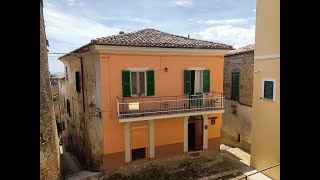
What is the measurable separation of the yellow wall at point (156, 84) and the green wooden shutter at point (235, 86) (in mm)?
3926

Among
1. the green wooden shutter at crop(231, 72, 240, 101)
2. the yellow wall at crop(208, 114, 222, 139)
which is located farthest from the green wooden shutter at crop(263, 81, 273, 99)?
the green wooden shutter at crop(231, 72, 240, 101)

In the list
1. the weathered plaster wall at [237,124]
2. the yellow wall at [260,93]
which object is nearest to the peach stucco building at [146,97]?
the yellow wall at [260,93]

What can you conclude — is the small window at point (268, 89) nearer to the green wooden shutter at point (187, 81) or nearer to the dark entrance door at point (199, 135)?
the green wooden shutter at point (187, 81)

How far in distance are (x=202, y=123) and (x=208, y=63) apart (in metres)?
3.51

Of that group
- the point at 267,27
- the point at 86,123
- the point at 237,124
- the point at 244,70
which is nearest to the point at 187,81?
the point at 267,27

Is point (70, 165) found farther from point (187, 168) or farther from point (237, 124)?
point (237, 124)

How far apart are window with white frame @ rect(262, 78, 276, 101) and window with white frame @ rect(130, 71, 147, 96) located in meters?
5.55

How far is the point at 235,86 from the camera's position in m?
16.6

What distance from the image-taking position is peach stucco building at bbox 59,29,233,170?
10641 mm

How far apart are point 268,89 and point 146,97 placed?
18.6 feet

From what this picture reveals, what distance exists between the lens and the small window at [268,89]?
8065 millimetres

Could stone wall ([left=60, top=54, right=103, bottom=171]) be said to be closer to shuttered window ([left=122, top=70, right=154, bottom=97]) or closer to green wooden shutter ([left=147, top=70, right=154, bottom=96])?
shuttered window ([left=122, top=70, right=154, bottom=97])
